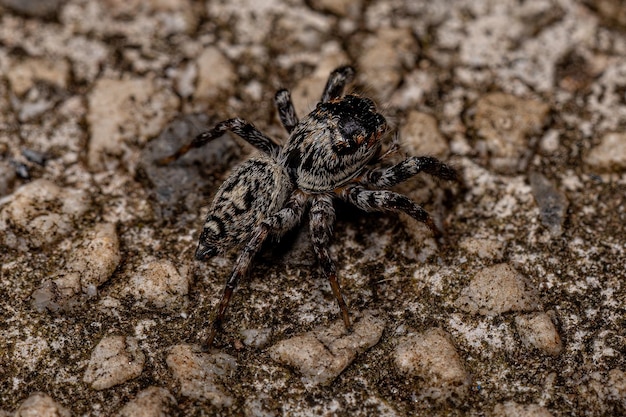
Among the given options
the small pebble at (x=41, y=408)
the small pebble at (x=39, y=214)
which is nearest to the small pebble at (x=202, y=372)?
the small pebble at (x=41, y=408)

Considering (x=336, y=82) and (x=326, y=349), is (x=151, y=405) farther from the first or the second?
(x=336, y=82)

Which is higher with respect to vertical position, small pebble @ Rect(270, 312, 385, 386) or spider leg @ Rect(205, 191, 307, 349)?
spider leg @ Rect(205, 191, 307, 349)

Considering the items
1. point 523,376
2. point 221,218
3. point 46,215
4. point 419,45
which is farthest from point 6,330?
point 419,45

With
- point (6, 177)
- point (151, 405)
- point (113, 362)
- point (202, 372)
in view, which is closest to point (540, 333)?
point (202, 372)

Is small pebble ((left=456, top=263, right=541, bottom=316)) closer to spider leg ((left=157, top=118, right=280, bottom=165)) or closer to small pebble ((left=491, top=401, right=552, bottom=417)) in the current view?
small pebble ((left=491, top=401, right=552, bottom=417))

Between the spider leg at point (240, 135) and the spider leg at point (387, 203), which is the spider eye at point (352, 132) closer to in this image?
→ the spider leg at point (387, 203)

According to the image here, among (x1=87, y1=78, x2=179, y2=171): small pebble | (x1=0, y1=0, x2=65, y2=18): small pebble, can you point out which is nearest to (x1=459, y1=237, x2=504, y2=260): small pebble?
(x1=87, y1=78, x2=179, y2=171): small pebble
